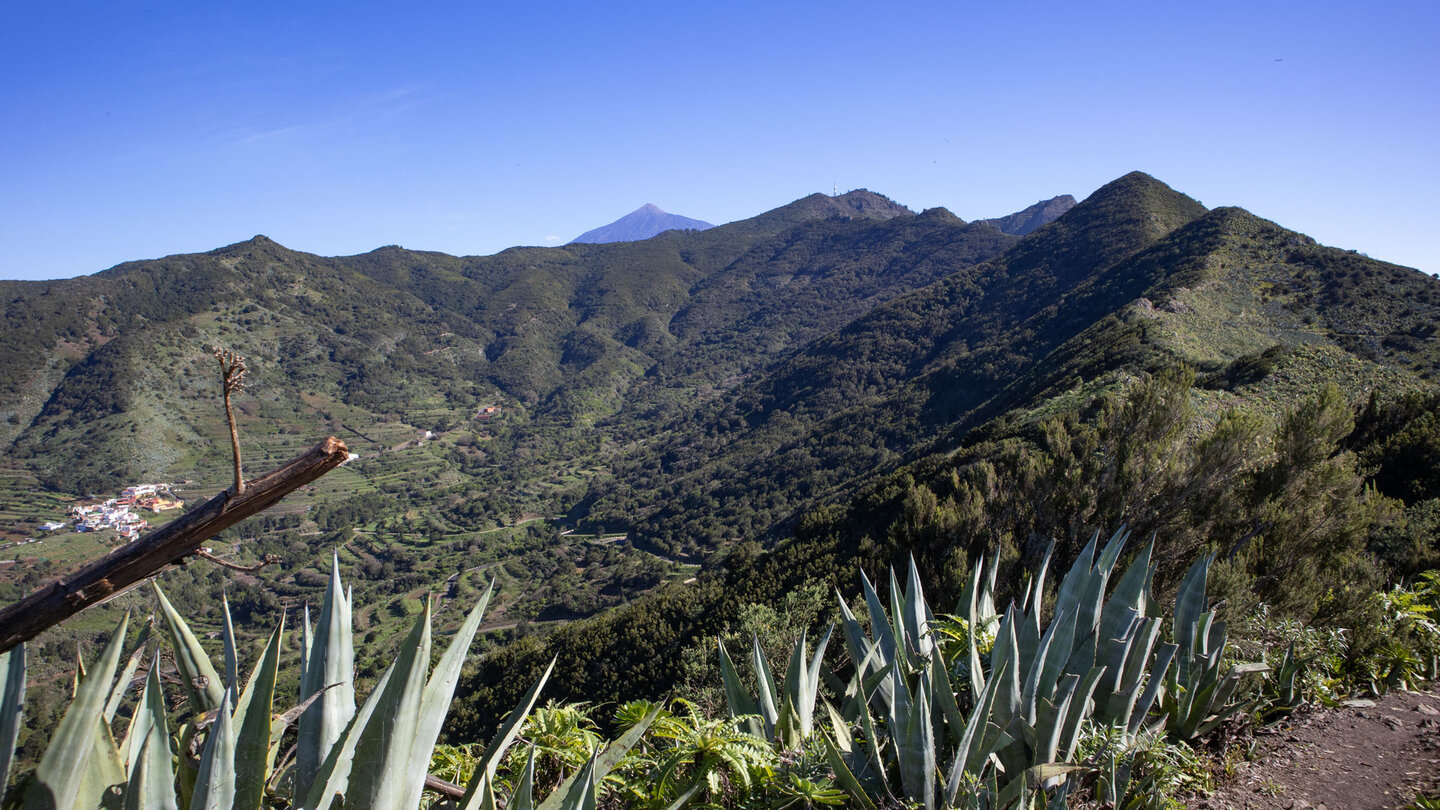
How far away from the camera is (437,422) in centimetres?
9281

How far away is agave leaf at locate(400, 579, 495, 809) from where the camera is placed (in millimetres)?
1594

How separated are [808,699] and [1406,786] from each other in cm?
267

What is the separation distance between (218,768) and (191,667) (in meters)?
0.72

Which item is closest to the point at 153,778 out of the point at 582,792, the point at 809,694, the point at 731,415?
the point at 582,792

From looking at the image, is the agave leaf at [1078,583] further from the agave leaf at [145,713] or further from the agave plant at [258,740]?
the agave leaf at [145,713]

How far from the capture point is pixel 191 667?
1.94 m

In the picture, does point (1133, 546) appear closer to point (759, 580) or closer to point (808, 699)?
point (808, 699)

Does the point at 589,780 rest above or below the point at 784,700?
above

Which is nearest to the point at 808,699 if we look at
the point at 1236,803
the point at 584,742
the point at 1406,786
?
the point at 584,742

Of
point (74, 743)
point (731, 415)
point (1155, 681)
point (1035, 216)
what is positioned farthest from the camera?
point (1035, 216)

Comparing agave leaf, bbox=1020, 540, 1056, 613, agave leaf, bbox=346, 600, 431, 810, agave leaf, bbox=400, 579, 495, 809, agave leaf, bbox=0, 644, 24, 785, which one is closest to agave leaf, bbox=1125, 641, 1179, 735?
agave leaf, bbox=1020, 540, 1056, 613

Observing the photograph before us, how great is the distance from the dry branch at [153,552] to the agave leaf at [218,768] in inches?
18.4

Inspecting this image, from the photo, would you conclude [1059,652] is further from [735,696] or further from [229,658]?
[229,658]

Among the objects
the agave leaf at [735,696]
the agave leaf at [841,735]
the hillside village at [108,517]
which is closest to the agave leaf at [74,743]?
the agave leaf at [735,696]
